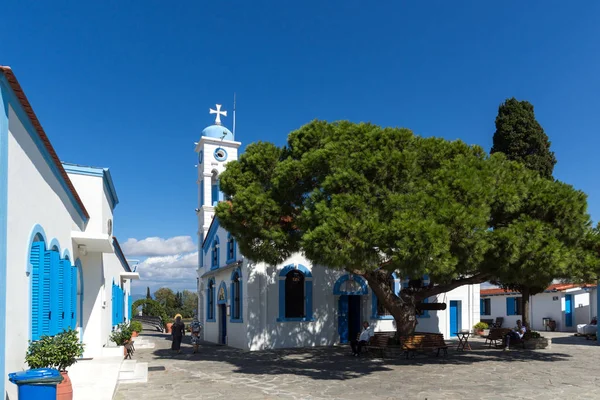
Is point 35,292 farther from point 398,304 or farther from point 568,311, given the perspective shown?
point 568,311

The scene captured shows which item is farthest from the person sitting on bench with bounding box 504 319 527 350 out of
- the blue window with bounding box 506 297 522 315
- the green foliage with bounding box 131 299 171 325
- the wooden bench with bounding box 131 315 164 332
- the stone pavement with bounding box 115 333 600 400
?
the green foliage with bounding box 131 299 171 325

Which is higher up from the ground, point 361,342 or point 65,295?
point 65,295

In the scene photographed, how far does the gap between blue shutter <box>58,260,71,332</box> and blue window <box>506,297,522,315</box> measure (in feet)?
99.3

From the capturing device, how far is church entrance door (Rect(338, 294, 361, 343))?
22.9m

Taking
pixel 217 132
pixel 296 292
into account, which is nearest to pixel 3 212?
pixel 296 292

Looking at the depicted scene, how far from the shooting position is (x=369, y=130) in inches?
575

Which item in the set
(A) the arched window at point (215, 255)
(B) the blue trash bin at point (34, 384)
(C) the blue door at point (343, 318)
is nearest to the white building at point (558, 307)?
(C) the blue door at point (343, 318)

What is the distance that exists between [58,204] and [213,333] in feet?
54.5

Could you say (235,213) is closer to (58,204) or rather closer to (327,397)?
(58,204)

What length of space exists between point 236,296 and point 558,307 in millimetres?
21514

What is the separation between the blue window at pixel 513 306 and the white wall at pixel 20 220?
103 feet

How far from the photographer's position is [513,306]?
3541cm

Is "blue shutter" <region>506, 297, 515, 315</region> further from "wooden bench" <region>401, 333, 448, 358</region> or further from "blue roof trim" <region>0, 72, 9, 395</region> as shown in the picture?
"blue roof trim" <region>0, 72, 9, 395</region>

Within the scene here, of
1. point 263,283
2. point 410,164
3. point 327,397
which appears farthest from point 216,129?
point 327,397
